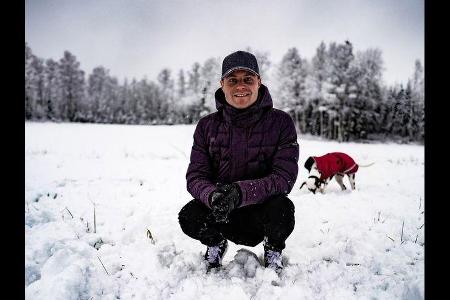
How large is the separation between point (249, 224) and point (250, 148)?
0.69m

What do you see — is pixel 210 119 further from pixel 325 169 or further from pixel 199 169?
pixel 325 169

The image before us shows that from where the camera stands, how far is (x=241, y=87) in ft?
9.41

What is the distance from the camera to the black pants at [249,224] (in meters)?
2.82

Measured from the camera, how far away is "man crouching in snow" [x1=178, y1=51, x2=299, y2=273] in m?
2.84

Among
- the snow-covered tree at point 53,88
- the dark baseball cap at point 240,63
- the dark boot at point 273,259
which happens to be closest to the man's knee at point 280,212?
the dark boot at point 273,259

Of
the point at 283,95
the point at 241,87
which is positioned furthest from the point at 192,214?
the point at 283,95

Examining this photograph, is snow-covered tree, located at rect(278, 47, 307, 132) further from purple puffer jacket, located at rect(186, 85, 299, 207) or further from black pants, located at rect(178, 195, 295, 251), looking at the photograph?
black pants, located at rect(178, 195, 295, 251)

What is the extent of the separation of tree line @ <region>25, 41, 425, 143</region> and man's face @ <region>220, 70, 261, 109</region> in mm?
7485

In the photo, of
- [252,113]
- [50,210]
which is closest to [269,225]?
[252,113]

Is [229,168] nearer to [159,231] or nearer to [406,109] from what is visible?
[159,231]

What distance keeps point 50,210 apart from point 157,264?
243 centimetres

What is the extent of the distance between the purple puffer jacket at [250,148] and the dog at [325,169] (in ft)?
14.9

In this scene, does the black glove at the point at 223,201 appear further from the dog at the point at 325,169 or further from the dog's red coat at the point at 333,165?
the dog's red coat at the point at 333,165

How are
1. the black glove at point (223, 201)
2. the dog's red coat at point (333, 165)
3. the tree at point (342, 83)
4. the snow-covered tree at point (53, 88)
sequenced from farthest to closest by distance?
the snow-covered tree at point (53, 88), the tree at point (342, 83), the dog's red coat at point (333, 165), the black glove at point (223, 201)
